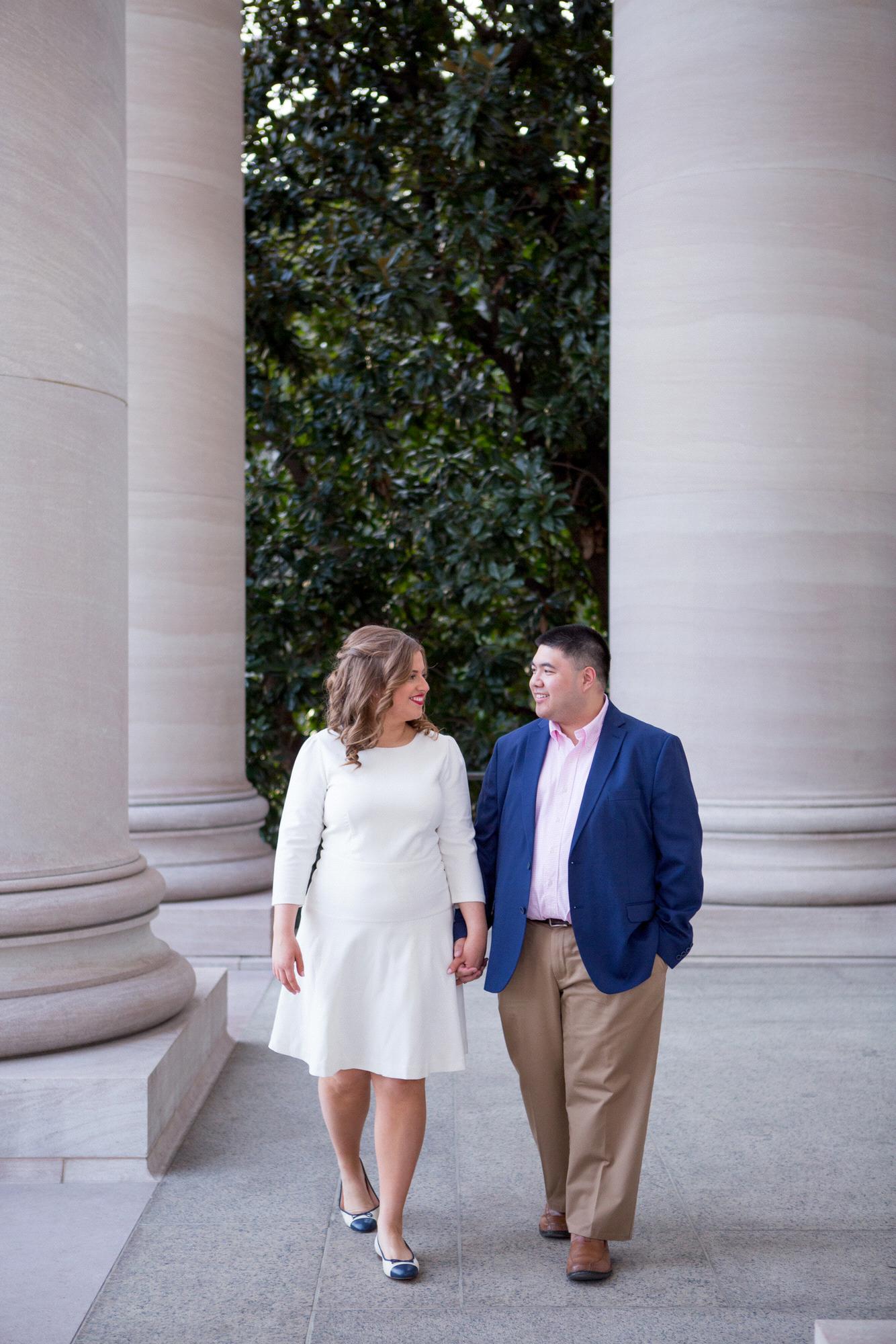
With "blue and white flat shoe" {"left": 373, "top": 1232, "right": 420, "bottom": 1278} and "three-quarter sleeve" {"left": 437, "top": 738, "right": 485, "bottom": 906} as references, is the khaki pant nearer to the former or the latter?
"three-quarter sleeve" {"left": 437, "top": 738, "right": 485, "bottom": 906}

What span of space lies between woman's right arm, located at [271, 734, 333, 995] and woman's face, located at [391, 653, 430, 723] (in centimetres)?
59

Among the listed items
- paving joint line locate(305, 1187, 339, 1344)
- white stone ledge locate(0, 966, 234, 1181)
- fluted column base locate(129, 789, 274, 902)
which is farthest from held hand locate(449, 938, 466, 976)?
fluted column base locate(129, 789, 274, 902)

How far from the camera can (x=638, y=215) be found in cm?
1739

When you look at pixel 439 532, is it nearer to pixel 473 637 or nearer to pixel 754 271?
pixel 473 637

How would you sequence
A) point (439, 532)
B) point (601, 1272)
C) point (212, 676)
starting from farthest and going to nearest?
1. point (439, 532)
2. point (212, 676)
3. point (601, 1272)

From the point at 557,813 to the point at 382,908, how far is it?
134cm

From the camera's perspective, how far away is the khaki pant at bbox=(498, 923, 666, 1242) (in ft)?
26.8

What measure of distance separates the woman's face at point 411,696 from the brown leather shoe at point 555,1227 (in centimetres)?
358

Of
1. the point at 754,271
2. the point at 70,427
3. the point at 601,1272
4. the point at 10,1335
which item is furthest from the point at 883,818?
the point at 10,1335

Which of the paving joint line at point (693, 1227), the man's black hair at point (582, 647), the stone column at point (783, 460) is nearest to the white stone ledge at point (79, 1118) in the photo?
the paving joint line at point (693, 1227)

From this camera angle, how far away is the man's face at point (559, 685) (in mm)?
8422

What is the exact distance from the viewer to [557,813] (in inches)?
335

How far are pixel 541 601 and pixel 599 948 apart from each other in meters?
17.9

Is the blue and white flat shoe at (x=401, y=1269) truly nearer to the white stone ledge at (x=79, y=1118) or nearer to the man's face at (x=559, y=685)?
the white stone ledge at (x=79, y=1118)
